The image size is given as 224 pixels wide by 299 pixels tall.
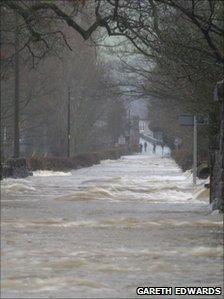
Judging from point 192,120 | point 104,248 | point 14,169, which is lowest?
point 104,248

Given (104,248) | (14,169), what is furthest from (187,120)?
(104,248)

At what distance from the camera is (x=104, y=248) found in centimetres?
934

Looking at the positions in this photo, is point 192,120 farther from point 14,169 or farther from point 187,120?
point 14,169

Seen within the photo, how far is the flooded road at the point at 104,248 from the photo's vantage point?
713 centimetres

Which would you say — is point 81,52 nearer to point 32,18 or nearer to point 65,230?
point 32,18

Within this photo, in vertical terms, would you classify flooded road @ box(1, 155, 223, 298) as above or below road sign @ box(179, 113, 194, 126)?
below

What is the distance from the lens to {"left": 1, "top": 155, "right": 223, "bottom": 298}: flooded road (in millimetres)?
7129

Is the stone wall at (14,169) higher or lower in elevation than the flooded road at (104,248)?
higher

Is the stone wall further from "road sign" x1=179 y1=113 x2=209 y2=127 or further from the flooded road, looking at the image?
the flooded road

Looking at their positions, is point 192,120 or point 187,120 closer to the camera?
point 192,120

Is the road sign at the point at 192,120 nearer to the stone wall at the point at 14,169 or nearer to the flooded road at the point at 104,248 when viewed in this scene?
the stone wall at the point at 14,169

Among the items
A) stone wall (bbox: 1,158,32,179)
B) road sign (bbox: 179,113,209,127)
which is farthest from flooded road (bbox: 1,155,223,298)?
stone wall (bbox: 1,158,32,179)

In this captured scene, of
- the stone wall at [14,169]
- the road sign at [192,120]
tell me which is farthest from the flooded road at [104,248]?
the stone wall at [14,169]

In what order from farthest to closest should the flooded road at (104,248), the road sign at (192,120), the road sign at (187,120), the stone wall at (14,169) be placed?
the stone wall at (14,169), the road sign at (187,120), the road sign at (192,120), the flooded road at (104,248)
